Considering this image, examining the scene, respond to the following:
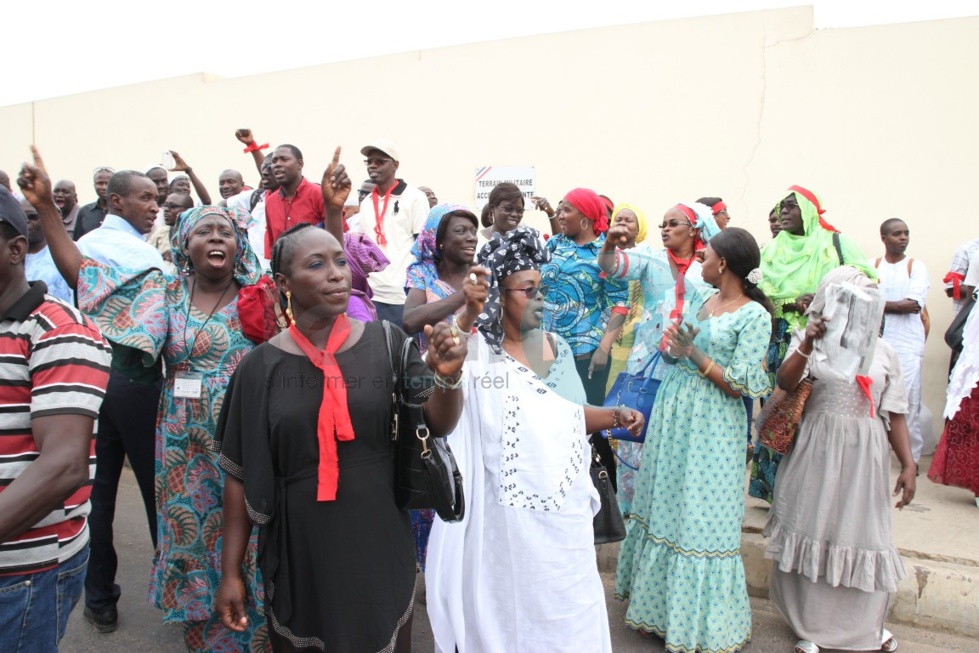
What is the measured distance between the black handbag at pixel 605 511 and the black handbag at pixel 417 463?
854mm

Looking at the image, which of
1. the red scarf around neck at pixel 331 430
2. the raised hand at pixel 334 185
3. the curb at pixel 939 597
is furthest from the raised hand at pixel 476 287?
the curb at pixel 939 597

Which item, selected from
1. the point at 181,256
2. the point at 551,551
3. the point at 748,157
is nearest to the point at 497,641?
the point at 551,551

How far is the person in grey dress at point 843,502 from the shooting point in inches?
135

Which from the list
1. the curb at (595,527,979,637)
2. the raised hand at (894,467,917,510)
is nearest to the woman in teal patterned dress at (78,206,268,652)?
the raised hand at (894,467,917,510)

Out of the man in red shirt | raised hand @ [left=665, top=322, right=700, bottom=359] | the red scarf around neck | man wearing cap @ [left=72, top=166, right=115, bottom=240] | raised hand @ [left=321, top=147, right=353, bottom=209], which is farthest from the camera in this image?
man wearing cap @ [left=72, top=166, right=115, bottom=240]

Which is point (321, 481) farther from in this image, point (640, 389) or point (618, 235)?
point (618, 235)

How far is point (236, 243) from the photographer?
323cm

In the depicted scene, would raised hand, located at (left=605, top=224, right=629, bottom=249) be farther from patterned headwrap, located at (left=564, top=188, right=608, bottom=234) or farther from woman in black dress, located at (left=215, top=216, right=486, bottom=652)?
woman in black dress, located at (left=215, top=216, right=486, bottom=652)

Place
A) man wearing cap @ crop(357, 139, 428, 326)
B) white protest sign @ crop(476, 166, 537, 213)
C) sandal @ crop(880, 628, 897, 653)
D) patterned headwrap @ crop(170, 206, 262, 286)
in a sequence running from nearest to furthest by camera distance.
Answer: patterned headwrap @ crop(170, 206, 262, 286) → sandal @ crop(880, 628, 897, 653) → man wearing cap @ crop(357, 139, 428, 326) → white protest sign @ crop(476, 166, 537, 213)

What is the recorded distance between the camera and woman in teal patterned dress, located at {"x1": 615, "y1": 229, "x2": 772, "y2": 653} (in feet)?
11.1

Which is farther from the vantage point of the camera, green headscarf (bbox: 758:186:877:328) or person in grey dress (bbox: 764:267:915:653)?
green headscarf (bbox: 758:186:877:328)

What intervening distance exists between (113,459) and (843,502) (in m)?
3.72

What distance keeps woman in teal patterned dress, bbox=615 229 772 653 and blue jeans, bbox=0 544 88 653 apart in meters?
2.58

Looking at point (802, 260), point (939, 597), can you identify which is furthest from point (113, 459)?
point (802, 260)
